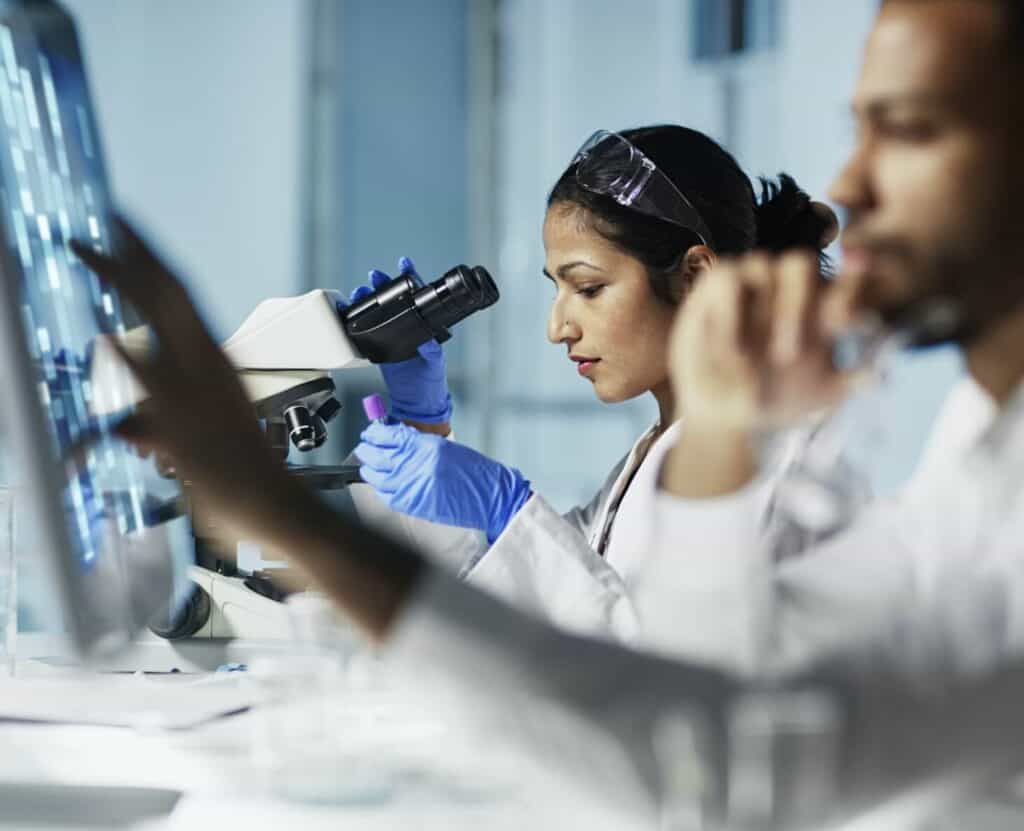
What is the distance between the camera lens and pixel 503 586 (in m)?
1.44

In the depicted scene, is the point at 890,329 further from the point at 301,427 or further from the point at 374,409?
the point at 374,409

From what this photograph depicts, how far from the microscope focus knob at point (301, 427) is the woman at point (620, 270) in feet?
0.60

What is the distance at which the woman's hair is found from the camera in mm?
1764

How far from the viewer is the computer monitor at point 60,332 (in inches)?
24.3

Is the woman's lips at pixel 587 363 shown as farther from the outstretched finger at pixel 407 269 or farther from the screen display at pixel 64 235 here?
the screen display at pixel 64 235

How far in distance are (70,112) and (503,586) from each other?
0.80 m

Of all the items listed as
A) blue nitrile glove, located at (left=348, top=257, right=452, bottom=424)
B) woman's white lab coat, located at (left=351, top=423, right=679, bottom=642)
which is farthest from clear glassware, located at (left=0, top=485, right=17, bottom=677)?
blue nitrile glove, located at (left=348, top=257, right=452, bottom=424)

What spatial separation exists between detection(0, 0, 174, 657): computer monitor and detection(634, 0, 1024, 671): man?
14.0 inches

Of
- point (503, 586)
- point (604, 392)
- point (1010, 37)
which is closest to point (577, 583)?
point (503, 586)

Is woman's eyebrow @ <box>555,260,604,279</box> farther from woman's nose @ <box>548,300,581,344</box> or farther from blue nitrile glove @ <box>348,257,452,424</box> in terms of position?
blue nitrile glove @ <box>348,257,452,424</box>

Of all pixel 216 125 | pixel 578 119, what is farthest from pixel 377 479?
pixel 578 119

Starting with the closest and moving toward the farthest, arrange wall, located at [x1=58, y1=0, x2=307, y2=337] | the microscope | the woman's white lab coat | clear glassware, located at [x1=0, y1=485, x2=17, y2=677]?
the woman's white lab coat → clear glassware, located at [x1=0, y1=485, x2=17, y2=677] → the microscope → wall, located at [x1=58, y1=0, x2=307, y2=337]

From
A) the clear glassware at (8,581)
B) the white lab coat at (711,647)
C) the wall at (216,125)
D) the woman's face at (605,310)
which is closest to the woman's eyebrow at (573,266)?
the woman's face at (605,310)

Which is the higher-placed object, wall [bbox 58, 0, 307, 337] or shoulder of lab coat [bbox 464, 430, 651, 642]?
wall [bbox 58, 0, 307, 337]
